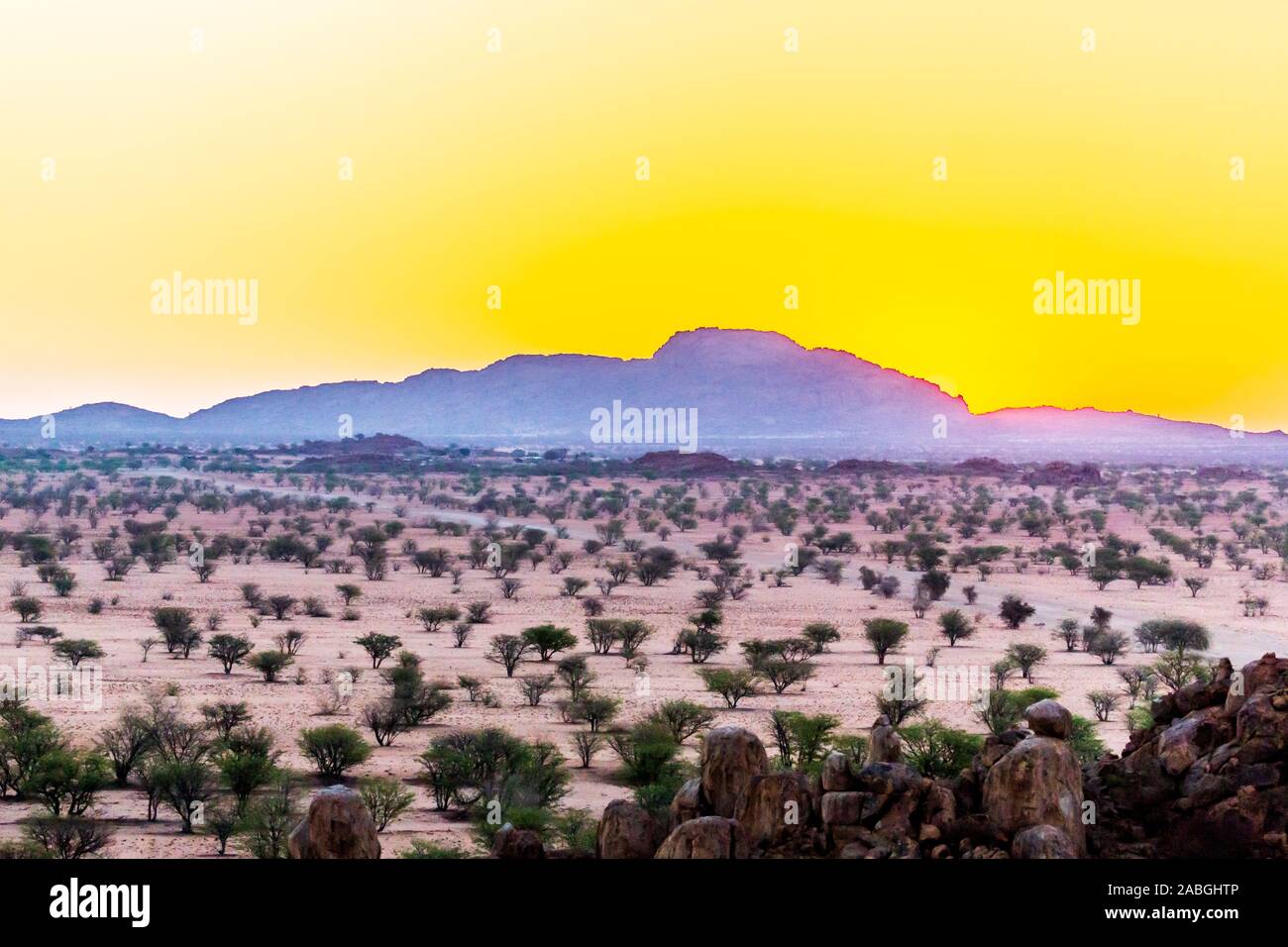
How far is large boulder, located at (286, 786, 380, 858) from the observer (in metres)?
15.5

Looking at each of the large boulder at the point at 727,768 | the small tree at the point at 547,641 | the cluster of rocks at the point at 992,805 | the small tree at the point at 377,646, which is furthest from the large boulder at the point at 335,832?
the small tree at the point at 547,641

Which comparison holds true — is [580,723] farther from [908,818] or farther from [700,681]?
[908,818]

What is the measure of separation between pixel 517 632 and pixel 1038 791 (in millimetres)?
29080

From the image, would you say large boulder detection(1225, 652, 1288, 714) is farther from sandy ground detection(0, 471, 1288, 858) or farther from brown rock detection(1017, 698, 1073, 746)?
sandy ground detection(0, 471, 1288, 858)

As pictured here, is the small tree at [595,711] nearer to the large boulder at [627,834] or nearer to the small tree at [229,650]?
the small tree at [229,650]

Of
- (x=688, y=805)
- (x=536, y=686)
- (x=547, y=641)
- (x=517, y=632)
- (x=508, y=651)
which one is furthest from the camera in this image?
(x=517, y=632)

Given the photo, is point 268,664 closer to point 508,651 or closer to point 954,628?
point 508,651

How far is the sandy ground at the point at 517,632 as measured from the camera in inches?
1072

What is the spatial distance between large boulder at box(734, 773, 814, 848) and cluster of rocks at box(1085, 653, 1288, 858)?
3337 millimetres

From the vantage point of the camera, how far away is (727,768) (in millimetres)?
16672

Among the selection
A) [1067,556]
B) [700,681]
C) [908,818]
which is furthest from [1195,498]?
[908,818]

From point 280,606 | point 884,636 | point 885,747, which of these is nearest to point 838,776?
point 885,747

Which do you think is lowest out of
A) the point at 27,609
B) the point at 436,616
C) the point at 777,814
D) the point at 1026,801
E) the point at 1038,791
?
the point at 436,616

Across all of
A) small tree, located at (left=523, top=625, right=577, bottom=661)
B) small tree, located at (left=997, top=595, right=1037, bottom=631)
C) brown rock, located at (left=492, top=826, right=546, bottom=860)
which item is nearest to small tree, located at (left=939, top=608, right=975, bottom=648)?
small tree, located at (left=997, top=595, right=1037, bottom=631)
